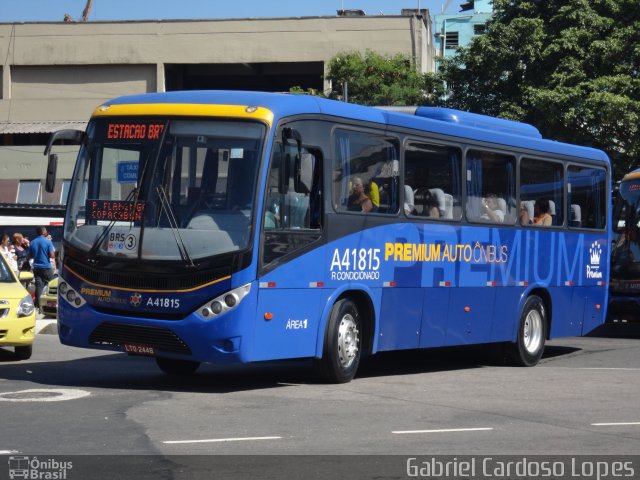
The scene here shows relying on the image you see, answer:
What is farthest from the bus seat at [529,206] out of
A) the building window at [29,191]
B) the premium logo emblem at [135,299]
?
the building window at [29,191]

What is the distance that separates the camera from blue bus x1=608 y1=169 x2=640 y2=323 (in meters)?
22.4

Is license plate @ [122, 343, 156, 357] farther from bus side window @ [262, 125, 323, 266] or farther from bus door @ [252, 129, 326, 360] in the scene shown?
bus side window @ [262, 125, 323, 266]

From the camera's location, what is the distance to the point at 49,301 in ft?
75.6

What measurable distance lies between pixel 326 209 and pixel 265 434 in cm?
382

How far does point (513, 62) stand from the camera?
106 feet

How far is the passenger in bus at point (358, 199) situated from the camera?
13.1 meters

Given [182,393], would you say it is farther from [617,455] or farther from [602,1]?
[602,1]

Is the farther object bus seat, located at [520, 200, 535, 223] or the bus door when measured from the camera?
bus seat, located at [520, 200, 535, 223]

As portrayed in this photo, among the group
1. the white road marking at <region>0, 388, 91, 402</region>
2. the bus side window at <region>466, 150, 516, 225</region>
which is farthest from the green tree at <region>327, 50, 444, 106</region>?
the white road marking at <region>0, 388, 91, 402</region>

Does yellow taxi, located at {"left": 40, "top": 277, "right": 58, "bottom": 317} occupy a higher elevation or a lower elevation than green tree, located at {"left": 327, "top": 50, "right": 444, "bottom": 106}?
lower

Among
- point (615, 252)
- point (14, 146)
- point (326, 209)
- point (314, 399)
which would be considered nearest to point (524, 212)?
point (326, 209)

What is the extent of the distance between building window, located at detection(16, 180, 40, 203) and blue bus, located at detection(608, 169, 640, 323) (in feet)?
109

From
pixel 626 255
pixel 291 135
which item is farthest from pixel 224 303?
pixel 626 255

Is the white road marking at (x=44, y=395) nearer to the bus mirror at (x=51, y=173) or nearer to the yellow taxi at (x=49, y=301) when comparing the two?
the bus mirror at (x=51, y=173)
